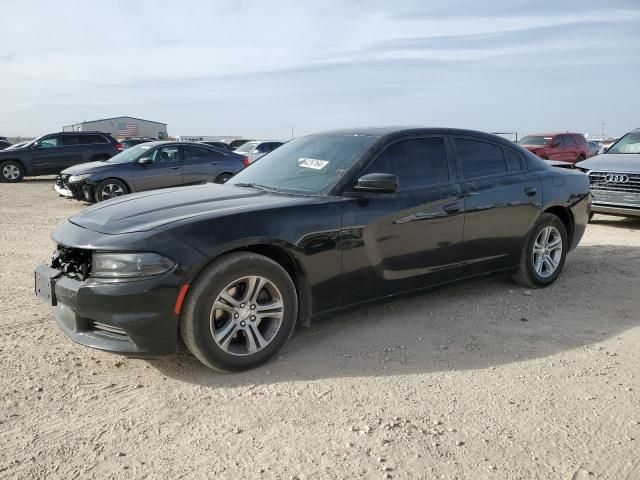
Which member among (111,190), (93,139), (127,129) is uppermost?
(127,129)

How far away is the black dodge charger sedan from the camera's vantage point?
322 cm

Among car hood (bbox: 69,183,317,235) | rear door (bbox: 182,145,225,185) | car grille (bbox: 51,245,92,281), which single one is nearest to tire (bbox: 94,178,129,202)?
rear door (bbox: 182,145,225,185)

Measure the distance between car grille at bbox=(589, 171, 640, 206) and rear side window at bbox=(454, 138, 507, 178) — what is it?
15.7 feet

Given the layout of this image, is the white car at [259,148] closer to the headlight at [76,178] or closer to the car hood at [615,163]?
the headlight at [76,178]

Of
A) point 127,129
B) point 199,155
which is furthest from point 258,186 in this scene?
point 127,129

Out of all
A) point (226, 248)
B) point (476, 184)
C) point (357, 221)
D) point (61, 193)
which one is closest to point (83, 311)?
point (226, 248)

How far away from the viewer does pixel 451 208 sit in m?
4.48

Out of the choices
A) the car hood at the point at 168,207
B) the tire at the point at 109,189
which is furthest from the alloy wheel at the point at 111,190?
the car hood at the point at 168,207

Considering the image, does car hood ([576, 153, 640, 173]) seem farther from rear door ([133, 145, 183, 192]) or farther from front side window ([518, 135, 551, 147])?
front side window ([518, 135, 551, 147])

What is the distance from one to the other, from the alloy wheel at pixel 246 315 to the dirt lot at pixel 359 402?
0.20 metres

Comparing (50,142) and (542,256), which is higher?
(50,142)

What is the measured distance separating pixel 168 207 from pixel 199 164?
9327 mm

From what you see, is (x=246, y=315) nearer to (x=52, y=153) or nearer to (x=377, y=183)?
(x=377, y=183)

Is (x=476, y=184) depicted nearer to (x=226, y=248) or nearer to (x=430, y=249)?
(x=430, y=249)
